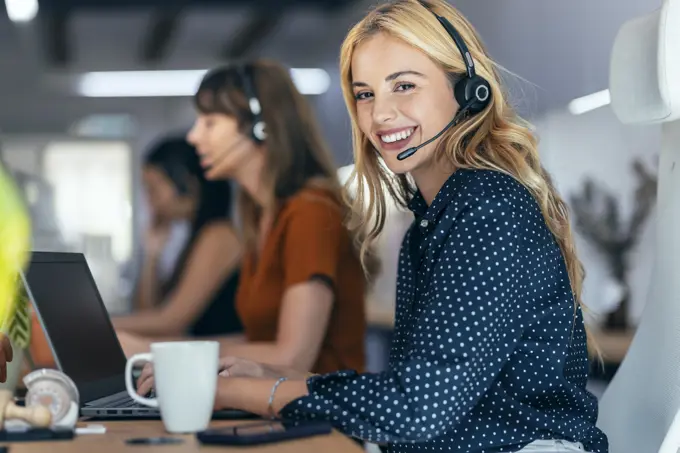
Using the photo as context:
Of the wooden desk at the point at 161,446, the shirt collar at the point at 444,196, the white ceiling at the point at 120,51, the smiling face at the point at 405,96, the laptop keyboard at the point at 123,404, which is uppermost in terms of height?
the white ceiling at the point at 120,51

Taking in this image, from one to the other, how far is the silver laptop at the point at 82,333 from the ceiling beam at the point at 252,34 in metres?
5.86

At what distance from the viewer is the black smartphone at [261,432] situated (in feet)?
3.54

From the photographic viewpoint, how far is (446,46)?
63.8 inches

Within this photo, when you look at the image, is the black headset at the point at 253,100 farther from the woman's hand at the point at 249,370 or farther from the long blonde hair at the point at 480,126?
the woman's hand at the point at 249,370

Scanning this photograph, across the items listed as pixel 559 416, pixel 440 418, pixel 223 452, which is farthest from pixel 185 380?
pixel 559 416

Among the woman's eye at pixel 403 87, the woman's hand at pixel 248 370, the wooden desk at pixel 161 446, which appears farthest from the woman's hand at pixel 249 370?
the woman's eye at pixel 403 87

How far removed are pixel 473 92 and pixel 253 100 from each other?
135cm

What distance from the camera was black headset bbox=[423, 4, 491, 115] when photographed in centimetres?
160

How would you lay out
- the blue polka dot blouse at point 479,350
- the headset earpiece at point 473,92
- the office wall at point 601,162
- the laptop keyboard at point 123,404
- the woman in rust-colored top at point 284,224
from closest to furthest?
the blue polka dot blouse at point 479,350, the laptop keyboard at point 123,404, the headset earpiece at point 473,92, the woman in rust-colored top at point 284,224, the office wall at point 601,162

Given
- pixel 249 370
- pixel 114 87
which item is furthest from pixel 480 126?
pixel 114 87

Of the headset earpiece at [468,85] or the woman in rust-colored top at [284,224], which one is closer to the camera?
the headset earpiece at [468,85]

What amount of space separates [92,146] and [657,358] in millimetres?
6644

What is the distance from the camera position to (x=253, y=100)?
2865mm

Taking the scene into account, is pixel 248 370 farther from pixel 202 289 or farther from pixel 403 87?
pixel 202 289
